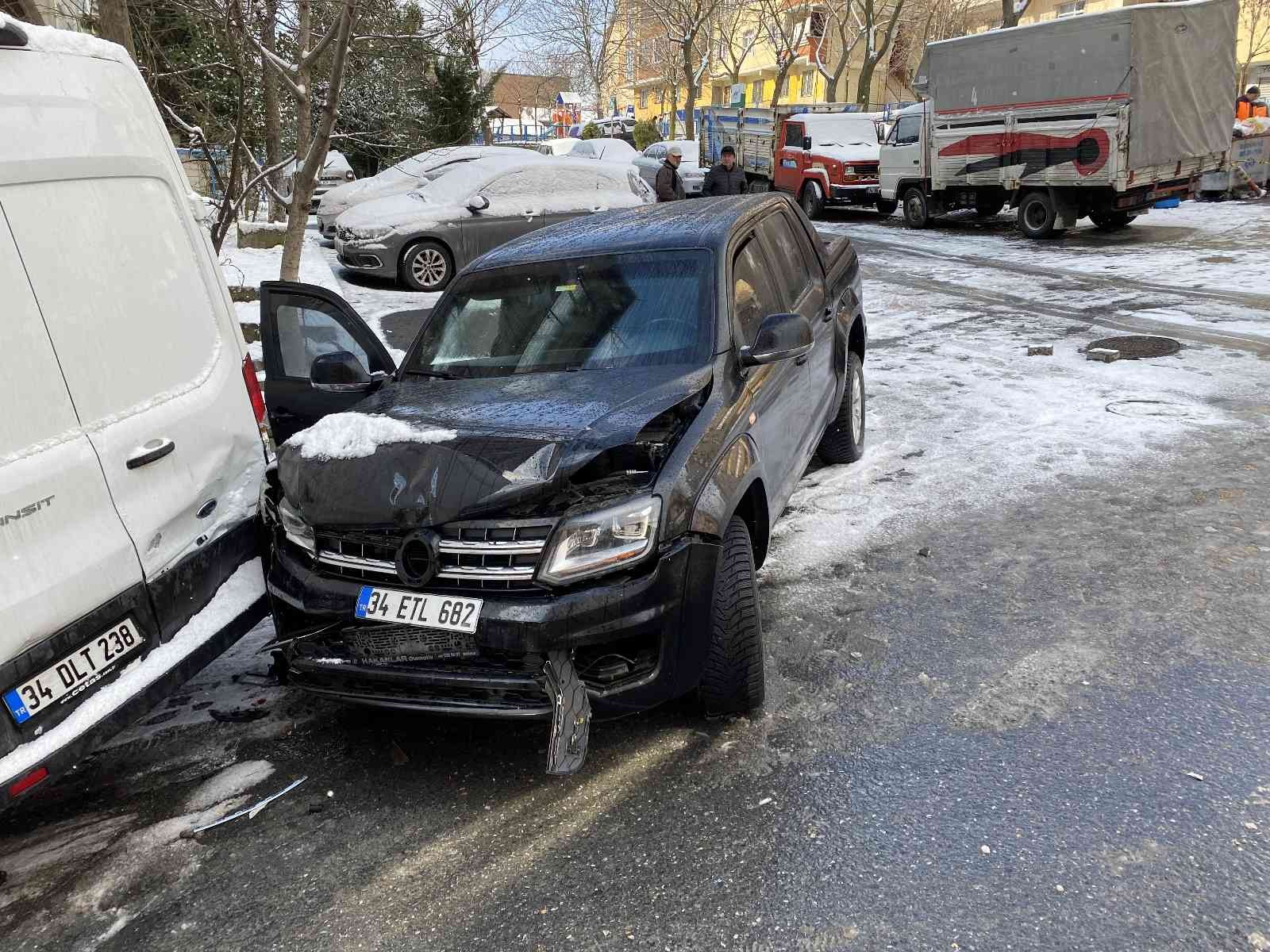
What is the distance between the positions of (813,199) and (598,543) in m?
20.3

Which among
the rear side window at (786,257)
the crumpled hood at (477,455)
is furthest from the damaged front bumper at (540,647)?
the rear side window at (786,257)

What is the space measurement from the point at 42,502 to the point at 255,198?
1884 cm

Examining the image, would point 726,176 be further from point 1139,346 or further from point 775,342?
point 775,342

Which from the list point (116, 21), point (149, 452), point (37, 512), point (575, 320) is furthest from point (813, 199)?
point (37, 512)

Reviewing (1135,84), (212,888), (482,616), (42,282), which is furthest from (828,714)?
(1135,84)

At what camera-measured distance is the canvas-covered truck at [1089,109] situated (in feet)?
48.8

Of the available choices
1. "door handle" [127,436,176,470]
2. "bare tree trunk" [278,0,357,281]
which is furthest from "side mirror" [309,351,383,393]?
"bare tree trunk" [278,0,357,281]

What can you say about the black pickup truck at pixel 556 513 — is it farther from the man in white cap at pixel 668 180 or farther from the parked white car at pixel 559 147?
the parked white car at pixel 559 147

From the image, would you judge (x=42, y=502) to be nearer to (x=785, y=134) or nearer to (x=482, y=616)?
(x=482, y=616)

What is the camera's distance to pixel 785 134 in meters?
22.9

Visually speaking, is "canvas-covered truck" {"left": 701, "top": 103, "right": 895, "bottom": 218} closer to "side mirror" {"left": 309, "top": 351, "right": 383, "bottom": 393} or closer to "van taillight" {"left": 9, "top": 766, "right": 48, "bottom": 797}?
"side mirror" {"left": 309, "top": 351, "right": 383, "bottom": 393}

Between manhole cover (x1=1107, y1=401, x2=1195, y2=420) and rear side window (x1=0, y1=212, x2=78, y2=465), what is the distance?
637 cm

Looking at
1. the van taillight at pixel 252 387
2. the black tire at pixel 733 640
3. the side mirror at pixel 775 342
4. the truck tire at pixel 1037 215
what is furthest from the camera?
the truck tire at pixel 1037 215

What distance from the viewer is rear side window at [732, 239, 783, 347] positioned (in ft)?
14.5
